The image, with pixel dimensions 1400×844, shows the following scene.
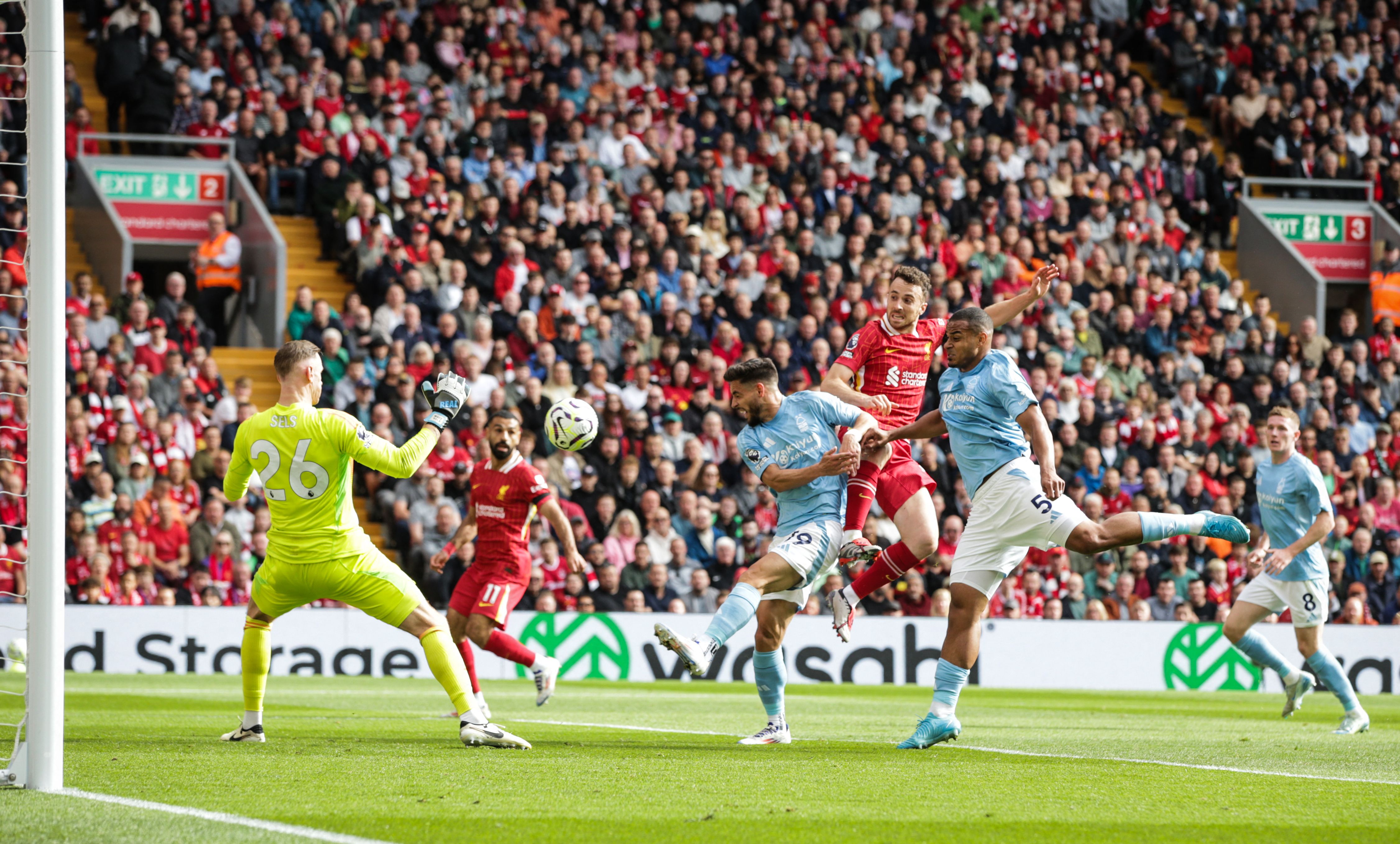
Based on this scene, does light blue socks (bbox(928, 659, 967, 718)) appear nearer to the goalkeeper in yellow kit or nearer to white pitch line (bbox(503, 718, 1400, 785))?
white pitch line (bbox(503, 718, 1400, 785))

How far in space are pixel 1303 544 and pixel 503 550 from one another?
5.86 meters

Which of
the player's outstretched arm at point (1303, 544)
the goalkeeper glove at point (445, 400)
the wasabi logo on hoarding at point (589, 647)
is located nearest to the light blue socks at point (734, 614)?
the goalkeeper glove at point (445, 400)

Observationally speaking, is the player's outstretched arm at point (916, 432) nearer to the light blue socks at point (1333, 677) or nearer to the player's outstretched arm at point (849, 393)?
the player's outstretched arm at point (849, 393)

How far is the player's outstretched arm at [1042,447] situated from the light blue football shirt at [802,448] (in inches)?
45.3

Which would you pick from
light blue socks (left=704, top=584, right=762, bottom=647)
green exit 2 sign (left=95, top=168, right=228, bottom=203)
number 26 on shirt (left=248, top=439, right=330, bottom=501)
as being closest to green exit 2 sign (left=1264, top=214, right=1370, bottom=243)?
green exit 2 sign (left=95, top=168, right=228, bottom=203)

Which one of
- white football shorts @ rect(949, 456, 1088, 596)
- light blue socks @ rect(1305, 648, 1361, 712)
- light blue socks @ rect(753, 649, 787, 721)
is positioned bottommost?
light blue socks @ rect(1305, 648, 1361, 712)

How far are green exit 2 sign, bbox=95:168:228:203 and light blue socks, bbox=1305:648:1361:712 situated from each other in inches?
609

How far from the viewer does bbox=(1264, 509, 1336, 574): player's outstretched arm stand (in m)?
12.1

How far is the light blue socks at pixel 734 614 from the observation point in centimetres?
877

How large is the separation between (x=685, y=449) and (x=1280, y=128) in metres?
13.5

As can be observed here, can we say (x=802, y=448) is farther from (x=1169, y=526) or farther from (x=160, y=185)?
(x=160, y=185)

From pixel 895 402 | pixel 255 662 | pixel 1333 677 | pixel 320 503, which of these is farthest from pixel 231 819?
pixel 1333 677

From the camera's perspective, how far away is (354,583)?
27.6 ft

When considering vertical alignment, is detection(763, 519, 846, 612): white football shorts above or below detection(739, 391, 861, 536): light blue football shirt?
below
